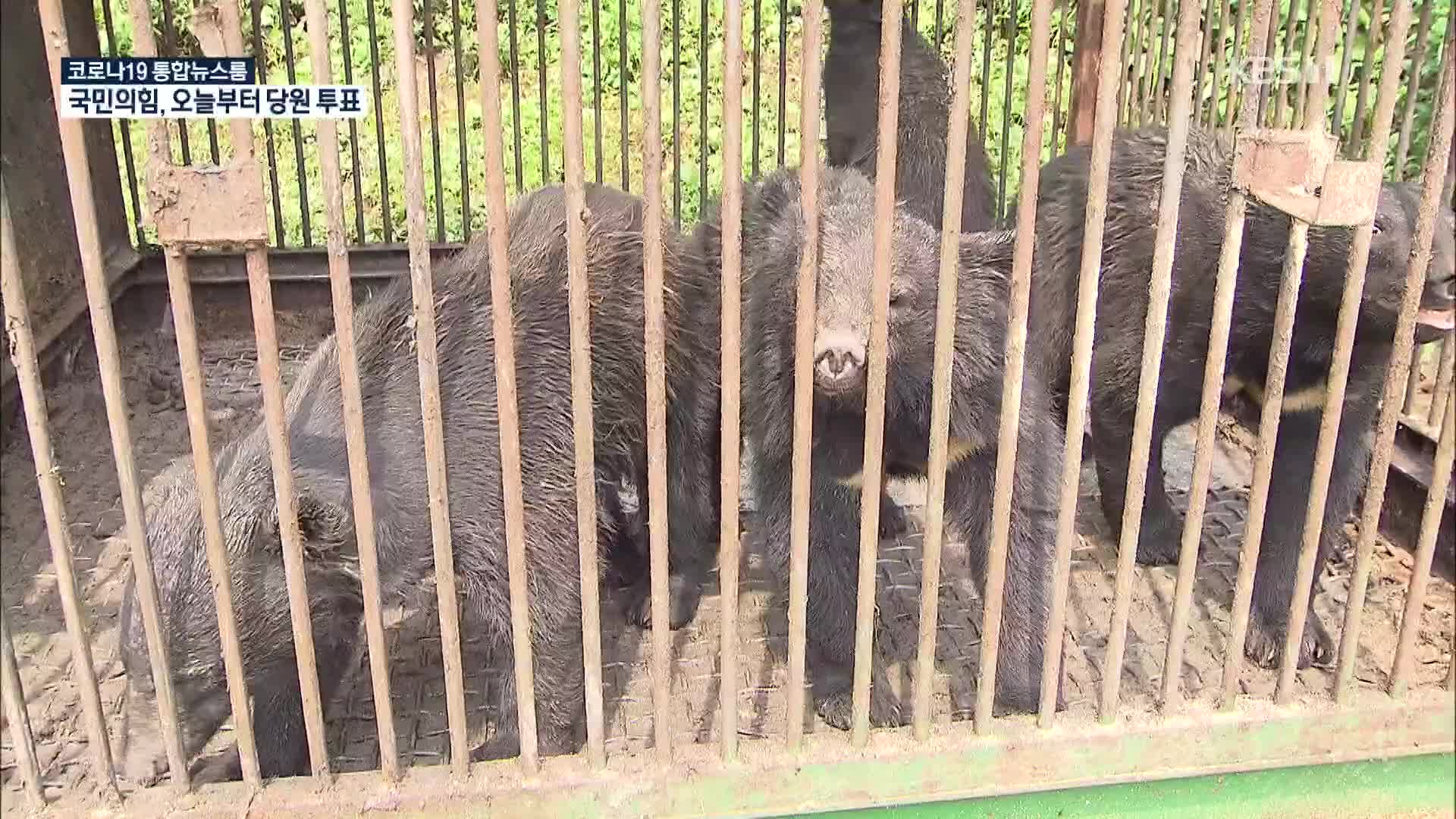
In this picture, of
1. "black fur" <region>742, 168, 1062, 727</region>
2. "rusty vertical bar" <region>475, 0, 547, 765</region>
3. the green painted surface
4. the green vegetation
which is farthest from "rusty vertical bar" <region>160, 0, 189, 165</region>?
the green painted surface

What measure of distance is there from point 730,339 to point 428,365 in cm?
64

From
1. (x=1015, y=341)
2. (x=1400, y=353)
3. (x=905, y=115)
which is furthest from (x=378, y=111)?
(x=1400, y=353)

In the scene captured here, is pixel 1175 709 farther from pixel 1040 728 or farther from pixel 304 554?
pixel 304 554

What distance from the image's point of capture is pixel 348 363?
8.22ft

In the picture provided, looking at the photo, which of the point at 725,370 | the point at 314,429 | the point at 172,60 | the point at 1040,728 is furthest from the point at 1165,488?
the point at 172,60

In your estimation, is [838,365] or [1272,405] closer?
[1272,405]

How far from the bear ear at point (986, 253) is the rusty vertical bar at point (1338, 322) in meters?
1.02

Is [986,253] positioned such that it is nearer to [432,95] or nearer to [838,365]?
[838,365]

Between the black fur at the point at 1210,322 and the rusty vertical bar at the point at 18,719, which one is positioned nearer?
the rusty vertical bar at the point at 18,719

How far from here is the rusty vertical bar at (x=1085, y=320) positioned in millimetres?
2531

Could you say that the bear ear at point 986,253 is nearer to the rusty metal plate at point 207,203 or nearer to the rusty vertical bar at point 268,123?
the rusty metal plate at point 207,203

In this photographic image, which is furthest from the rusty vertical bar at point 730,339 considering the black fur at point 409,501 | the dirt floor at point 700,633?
the black fur at point 409,501

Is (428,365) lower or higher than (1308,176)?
lower

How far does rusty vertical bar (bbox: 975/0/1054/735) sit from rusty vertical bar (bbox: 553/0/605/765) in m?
0.80
